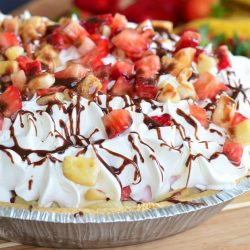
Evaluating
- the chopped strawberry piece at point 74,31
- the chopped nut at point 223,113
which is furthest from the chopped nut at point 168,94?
the chopped strawberry piece at point 74,31

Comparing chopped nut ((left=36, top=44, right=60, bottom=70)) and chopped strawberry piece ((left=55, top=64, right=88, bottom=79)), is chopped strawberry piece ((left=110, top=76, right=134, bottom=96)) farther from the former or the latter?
chopped nut ((left=36, top=44, right=60, bottom=70))

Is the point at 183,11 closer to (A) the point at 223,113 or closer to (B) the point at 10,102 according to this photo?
(A) the point at 223,113

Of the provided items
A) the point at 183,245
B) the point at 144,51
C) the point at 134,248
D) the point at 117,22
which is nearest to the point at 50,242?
the point at 134,248

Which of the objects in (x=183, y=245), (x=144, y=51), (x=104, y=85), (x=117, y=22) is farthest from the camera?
(x=117, y=22)

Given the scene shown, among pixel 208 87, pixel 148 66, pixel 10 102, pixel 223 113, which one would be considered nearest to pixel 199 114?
pixel 223 113

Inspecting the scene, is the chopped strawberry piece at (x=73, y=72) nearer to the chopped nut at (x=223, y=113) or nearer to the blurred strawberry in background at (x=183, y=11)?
the chopped nut at (x=223, y=113)

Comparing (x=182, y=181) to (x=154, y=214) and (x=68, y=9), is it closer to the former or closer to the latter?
(x=154, y=214)
